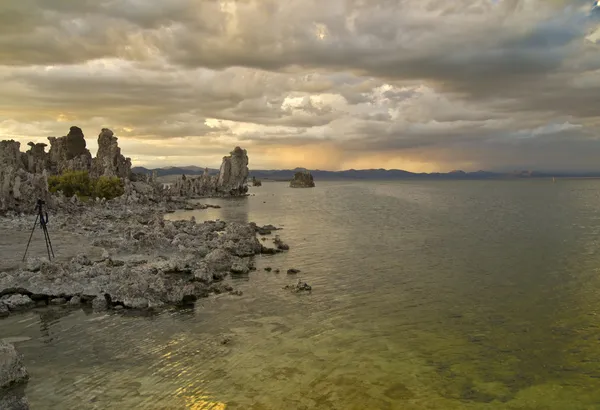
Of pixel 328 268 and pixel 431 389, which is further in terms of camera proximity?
pixel 328 268

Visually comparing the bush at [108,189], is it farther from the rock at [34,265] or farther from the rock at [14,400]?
the rock at [14,400]

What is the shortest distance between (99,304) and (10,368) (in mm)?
9366

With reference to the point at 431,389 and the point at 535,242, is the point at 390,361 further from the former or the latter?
the point at 535,242

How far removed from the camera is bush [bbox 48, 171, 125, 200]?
110525 mm

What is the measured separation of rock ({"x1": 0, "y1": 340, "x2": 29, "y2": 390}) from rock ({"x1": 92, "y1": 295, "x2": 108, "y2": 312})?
27.9 ft

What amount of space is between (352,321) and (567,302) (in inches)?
629

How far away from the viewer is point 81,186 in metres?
114

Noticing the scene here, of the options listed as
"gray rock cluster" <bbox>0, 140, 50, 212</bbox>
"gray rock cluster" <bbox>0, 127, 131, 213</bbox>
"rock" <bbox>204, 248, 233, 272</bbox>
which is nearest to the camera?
"rock" <bbox>204, 248, 233, 272</bbox>

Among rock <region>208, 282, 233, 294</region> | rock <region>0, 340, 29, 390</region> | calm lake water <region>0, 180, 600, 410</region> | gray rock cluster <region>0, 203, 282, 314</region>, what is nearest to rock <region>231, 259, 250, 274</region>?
gray rock cluster <region>0, 203, 282, 314</region>

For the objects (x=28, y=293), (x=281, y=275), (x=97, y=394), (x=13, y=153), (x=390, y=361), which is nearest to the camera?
(x=97, y=394)

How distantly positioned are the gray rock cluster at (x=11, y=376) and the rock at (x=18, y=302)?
9.72 metres

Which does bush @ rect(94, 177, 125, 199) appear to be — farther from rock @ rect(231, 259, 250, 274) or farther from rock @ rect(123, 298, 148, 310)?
rock @ rect(123, 298, 148, 310)

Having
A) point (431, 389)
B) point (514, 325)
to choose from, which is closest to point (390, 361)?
point (431, 389)

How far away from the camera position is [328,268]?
41531 millimetres
